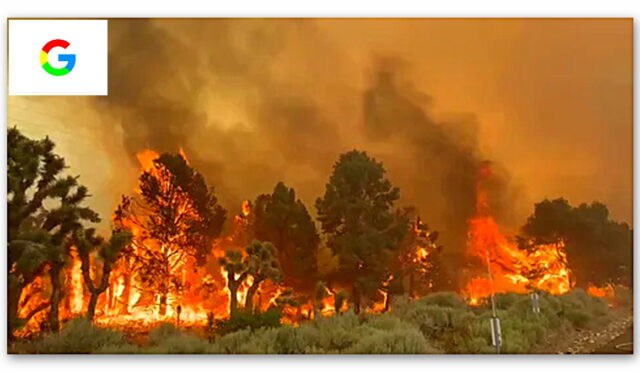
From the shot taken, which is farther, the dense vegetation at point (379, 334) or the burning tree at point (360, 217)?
the burning tree at point (360, 217)

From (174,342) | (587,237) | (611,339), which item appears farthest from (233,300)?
(611,339)

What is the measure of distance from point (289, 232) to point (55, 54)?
5.66 ft

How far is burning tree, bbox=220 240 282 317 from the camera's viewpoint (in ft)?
14.6

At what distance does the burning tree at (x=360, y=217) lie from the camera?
4.52 meters

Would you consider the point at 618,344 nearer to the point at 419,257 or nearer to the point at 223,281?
the point at 419,257

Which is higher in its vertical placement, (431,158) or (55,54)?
(55,54)

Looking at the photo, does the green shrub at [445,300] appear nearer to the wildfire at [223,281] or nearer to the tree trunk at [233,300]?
the wildfire at [223,281]

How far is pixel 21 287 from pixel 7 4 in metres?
1.67

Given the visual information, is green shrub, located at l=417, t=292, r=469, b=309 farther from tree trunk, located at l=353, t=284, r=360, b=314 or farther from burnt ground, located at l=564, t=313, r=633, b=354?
burnt ground, located at l=564, t=313, r=633, b=354

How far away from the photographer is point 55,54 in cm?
449

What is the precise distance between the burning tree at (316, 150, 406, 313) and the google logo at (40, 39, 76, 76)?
1664 millimetres

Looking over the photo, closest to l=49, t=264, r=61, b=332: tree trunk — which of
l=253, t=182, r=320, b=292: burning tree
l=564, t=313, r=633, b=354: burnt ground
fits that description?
l=253, t=182, r=320, b=292: burning tree

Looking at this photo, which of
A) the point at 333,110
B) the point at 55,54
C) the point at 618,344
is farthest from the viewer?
the point at 333,110

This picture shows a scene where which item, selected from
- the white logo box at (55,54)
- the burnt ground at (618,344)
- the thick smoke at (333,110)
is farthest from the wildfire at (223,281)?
the white logo box at (55,54)
